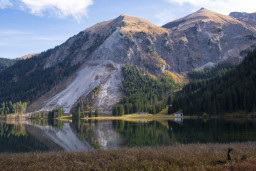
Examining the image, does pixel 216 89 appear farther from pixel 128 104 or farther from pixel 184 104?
pixel 128 104

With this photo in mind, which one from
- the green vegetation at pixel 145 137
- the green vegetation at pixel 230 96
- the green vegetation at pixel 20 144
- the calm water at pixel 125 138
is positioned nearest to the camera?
the calm water at pixel 125 138

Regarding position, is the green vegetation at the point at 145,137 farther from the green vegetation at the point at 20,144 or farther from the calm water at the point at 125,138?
the green vegetation at the point at 20,144

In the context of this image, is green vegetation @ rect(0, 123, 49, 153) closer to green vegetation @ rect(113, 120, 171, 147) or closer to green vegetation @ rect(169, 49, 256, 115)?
green vegetation @ rect(113, 120, 171, 147)

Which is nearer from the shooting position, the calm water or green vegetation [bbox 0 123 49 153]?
the calm water

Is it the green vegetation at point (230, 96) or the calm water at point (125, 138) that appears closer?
the calm water at point (125, 138)

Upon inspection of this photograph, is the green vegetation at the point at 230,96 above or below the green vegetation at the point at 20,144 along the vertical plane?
above

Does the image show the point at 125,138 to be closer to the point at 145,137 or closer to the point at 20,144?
the point at 145,137

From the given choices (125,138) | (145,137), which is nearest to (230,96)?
(145,137)

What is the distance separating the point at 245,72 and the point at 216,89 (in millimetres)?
19853

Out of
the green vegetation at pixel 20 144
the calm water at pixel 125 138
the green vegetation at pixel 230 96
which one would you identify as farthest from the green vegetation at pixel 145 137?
the green vegetation at pixel 230 96

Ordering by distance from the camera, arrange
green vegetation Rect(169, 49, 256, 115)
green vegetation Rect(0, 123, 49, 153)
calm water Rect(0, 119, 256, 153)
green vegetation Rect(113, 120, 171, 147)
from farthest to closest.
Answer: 1. green vegetation Rect(169, 49, 256, 115)
2. green vegetation Rect(0, 123, 49, 153)
3. green vegetation Rect(113, 120, 171, 147)
4. calm water Rect(0, 119, 256, 153)

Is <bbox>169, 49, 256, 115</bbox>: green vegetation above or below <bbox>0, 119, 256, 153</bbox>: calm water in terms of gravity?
above

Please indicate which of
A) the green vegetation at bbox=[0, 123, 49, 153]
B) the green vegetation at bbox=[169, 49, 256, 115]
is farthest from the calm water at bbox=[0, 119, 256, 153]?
the green vegetation at bbox=[169, 49, 256, 115]

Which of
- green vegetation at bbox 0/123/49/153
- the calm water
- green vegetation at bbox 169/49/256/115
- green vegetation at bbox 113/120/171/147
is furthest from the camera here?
green vegetation at bbox 169/49/256/115
